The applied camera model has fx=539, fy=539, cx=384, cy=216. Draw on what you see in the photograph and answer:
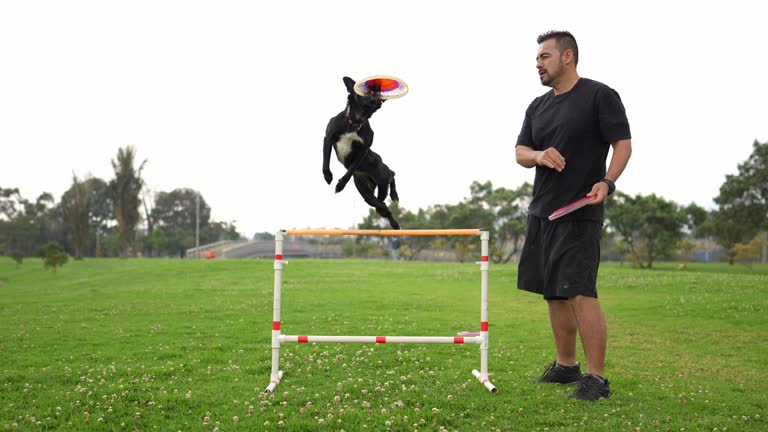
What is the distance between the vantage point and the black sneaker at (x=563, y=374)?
5.45m

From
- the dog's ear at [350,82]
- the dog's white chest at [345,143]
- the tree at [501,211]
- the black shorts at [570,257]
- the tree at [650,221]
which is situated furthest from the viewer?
the tree at [501,211]

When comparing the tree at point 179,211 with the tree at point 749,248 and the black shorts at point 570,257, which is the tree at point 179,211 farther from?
the black shorts at point 570,257

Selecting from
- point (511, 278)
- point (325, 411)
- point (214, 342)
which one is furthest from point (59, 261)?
point (325, 411)

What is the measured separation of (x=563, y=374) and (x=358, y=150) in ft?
10.4

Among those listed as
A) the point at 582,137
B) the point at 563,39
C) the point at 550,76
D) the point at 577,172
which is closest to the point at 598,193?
the point at 577,172

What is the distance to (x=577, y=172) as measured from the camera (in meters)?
4.80

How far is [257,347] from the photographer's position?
8.02 meters

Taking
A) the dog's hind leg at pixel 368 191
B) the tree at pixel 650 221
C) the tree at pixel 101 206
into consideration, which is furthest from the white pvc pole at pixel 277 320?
the tree at pixel 101 206

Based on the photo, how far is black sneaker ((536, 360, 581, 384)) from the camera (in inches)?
214

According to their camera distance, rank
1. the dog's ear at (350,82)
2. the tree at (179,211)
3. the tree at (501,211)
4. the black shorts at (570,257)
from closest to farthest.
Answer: the dog's ear at (350,82) < the black shorts at (570,257) < the tree at (501,211) < the tree at (179,211)

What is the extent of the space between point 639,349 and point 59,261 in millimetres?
34288

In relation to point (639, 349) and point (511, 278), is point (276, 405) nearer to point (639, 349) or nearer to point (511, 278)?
point (639, 349)

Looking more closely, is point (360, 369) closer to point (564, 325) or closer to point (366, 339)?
point (366, 339)

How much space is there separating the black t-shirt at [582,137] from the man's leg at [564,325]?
3.08 ft
